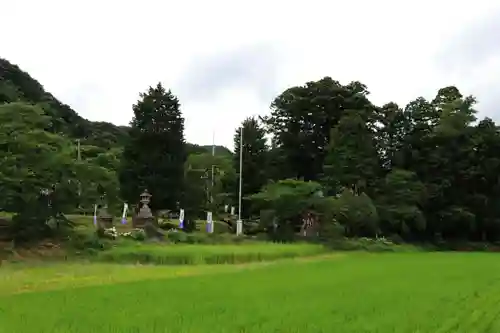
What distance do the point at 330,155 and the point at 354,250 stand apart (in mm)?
9386

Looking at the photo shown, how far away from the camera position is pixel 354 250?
1443 inches

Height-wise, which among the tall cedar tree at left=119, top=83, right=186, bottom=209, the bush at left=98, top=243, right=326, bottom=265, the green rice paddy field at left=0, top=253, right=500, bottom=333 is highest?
the tall cedar tree at left=119, top=83, right=186, bottom=209

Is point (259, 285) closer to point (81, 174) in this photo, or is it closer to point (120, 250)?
point (120, 250)

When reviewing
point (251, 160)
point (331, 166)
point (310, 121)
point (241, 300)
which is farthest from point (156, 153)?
point (241, 300)

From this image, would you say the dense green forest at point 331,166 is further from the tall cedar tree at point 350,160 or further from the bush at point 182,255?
the bush at point 182,255

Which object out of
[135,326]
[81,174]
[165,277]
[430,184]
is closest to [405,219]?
[430,184]

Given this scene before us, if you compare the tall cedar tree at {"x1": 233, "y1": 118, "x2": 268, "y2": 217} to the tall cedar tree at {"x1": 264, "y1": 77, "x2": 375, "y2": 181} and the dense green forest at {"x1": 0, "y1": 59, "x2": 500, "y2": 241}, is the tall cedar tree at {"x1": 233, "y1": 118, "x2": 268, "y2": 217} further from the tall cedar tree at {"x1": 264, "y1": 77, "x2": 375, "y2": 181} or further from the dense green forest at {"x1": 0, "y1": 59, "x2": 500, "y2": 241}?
the tall cedar tree at {"x1": 264, "y1": 77, "x2": 375, "y2": 181}

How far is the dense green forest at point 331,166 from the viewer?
39.3 m

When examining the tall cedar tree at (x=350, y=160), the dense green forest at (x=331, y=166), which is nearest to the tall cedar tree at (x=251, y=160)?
the dense green forest at (x=331, y=166)

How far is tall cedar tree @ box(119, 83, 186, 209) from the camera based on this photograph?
130 feet

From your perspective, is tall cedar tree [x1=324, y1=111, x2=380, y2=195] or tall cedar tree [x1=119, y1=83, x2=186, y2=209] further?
tall cedar tree [x1=324, y1=111, x2=380, y2=195]

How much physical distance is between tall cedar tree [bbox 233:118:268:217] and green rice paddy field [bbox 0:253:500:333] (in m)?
23.5

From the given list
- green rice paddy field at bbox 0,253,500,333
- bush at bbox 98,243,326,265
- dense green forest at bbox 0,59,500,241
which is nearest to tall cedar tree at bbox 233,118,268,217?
dense green forest at bbox 0,59,500,241

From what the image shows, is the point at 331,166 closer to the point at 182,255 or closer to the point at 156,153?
the point at 156,153
